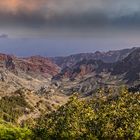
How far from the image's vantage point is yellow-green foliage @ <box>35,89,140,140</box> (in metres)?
92.1

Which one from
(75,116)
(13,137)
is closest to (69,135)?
(75,116)

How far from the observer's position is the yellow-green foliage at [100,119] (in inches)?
3624

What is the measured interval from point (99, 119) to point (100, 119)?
0.28 m

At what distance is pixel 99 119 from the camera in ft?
312

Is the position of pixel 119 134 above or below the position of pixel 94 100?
below

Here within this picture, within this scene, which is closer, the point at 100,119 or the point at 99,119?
the point at 100,119

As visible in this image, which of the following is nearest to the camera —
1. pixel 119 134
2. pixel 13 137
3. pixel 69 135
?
pixel 119 134

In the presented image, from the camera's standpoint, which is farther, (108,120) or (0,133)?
(0,133)

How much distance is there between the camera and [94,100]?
323 feet

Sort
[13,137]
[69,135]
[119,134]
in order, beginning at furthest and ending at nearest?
[13,137], [69,135], [119,134]

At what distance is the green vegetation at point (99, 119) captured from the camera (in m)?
92.1

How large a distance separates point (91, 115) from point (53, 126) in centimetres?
1075

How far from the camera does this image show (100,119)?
94812mm

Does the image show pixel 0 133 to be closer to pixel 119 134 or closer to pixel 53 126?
pixel 53 126
